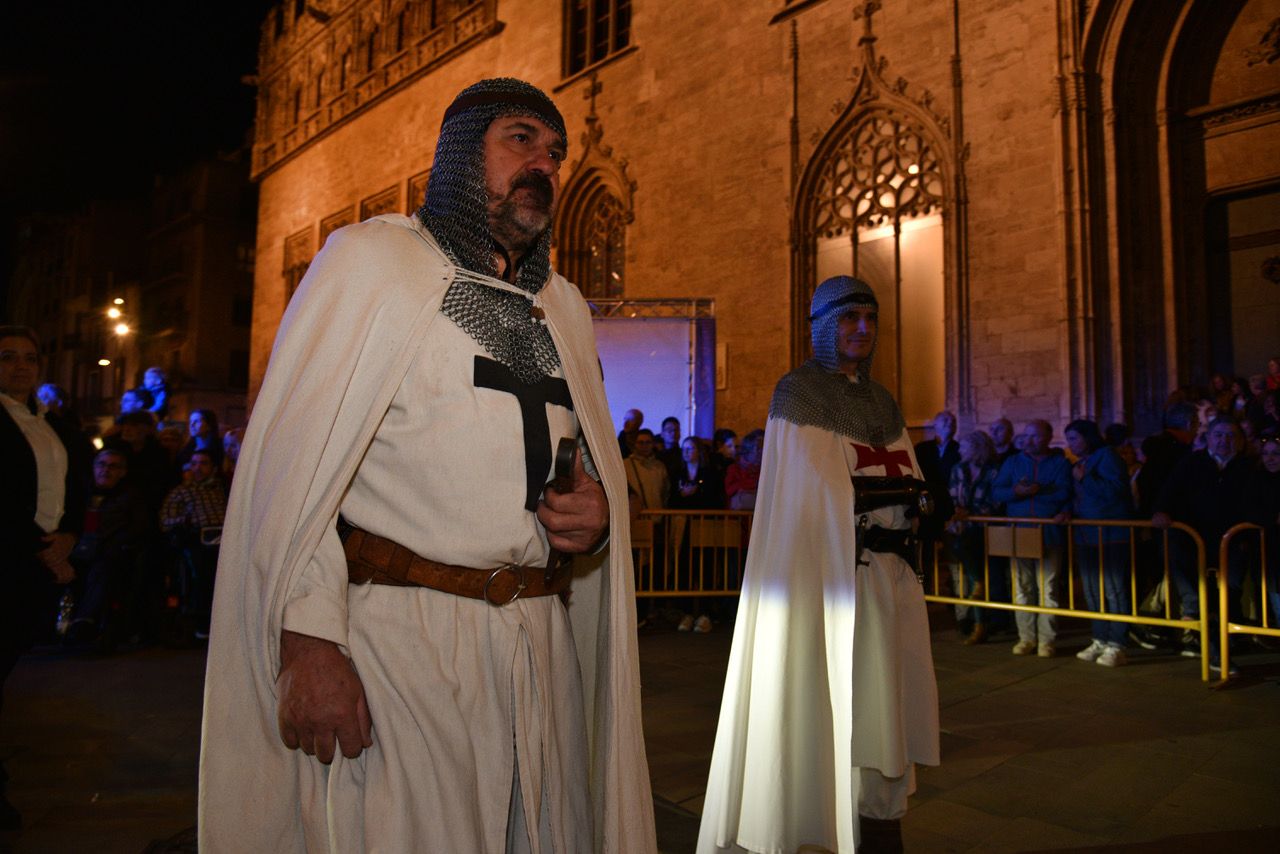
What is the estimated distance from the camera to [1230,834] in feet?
11.3

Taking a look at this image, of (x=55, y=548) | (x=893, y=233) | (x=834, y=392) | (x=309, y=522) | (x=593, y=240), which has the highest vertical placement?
(x=593, y=240)

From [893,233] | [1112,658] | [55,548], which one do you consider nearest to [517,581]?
[55,548]

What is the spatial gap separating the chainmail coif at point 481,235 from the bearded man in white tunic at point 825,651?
1.67 m

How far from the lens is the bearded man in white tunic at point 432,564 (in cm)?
152

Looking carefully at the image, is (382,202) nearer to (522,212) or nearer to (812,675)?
(812,675)

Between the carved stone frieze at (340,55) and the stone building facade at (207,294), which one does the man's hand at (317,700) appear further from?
the stone building facade at (207,294)

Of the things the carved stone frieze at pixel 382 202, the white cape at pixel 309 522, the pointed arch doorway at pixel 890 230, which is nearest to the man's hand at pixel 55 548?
the white cape at pixel 309 522

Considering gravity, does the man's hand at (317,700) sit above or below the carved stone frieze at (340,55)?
below

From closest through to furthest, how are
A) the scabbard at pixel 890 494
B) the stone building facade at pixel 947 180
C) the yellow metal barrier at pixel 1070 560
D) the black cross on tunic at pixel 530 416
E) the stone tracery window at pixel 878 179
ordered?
the black cross on tunic at pixel 530 416, the scabbard at pixel 890 494, the yellow metal barrier at pixel 1070 560, the stone building facade at pixel 947 180, the stone tracery window at pixel 878 179

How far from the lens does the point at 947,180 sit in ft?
38.3

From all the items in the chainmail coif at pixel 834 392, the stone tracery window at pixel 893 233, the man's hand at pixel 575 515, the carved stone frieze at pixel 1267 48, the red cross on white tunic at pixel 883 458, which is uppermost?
the carved stone frieze at pixel 1267 48

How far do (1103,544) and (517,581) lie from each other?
21.1 feet

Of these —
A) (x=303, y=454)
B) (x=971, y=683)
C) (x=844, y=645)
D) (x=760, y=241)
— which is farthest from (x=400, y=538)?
(x=760, y=241)

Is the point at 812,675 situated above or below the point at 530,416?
below
